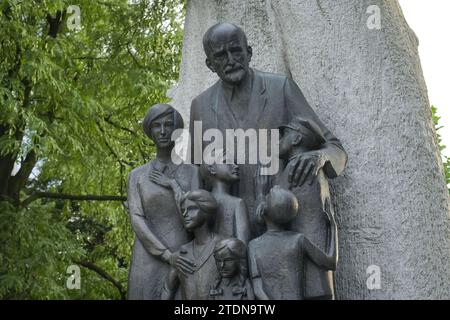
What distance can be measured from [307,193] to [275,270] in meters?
0.50

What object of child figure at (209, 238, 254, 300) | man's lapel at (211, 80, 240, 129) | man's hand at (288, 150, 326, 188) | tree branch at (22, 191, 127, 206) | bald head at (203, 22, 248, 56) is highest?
tree branch at (22, 191, 127, 206)

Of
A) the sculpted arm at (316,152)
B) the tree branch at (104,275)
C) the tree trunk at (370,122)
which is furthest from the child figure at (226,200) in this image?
the tree branch at (104,275)

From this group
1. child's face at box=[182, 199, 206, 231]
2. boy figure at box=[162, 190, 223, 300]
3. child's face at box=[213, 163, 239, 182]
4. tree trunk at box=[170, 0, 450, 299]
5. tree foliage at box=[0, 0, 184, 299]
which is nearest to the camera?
boy figure at box=[162, 190, 223, 300]

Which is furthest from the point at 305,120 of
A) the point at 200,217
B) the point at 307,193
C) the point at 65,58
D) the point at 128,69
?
the point at 128,69

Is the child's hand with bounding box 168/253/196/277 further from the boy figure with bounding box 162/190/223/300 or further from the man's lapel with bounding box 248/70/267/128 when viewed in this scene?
the man's lapel with bounding box 248/70/267/128

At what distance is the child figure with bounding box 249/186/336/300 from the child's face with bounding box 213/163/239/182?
362mm

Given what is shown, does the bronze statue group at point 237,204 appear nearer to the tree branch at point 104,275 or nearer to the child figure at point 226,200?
the child figure at point 226,200

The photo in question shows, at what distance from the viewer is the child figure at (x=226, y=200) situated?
187 inches

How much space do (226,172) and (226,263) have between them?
A: 66cm

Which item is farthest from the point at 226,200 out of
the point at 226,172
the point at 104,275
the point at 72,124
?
the point at 104,275

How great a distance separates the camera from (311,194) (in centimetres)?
479

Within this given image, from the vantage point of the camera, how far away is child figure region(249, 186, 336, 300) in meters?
4.50

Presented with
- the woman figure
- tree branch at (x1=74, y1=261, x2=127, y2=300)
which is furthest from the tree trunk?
tree branch at (x1=74, y1=261, x2=127, y2=300)

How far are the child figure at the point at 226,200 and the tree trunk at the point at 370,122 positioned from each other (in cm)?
85
